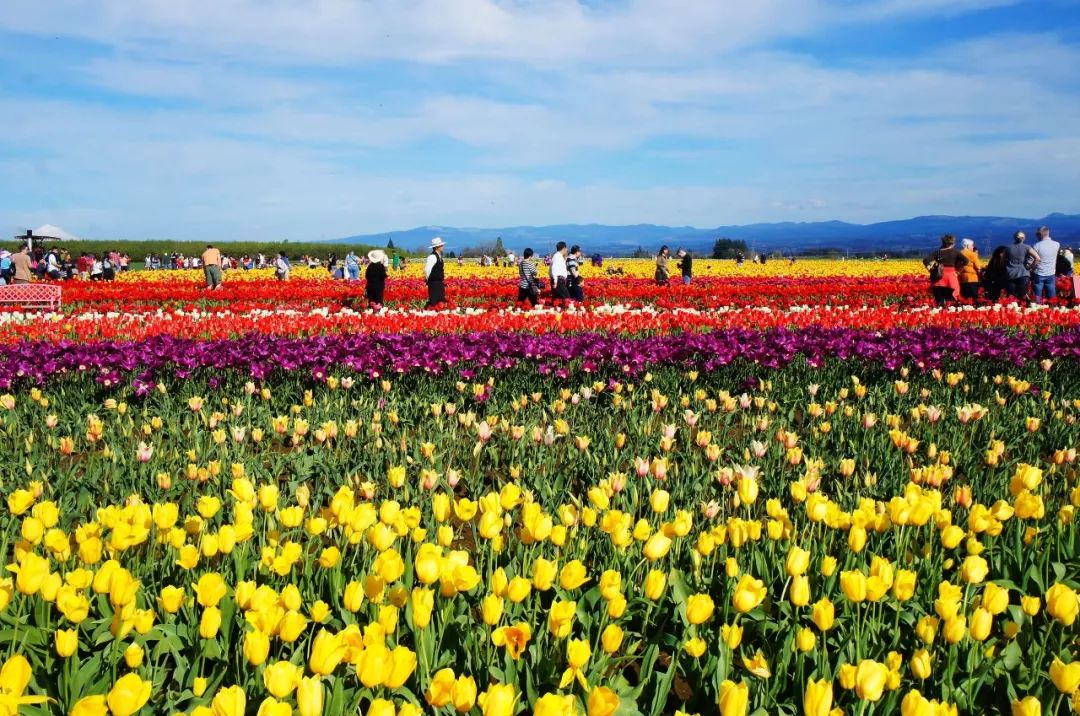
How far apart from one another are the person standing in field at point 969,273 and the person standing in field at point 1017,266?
A: 2.15ft

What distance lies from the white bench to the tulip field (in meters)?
10.1

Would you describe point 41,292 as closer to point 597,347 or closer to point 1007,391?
point 597,347

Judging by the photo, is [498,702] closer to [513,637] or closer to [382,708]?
[382,708]

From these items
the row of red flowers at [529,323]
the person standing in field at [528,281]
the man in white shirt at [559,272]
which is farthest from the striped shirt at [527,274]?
the row of red flowers at [529,323]

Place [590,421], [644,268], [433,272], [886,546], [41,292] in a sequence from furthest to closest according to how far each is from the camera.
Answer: [644,268] → [41,292] → [433,272] → [590,421] → [886,546]

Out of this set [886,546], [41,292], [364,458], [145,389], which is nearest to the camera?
[886,546]

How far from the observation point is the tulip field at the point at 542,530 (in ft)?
7.39

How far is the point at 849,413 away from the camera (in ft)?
19.3

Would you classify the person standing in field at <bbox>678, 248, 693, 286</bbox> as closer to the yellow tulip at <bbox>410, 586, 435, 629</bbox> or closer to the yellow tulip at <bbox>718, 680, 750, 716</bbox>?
the yellow tulip at <bbox>410, 586, 435, 629</bbox>

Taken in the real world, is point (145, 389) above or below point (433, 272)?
below

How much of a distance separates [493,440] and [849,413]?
2.31 m

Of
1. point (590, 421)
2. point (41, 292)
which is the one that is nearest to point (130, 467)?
point (590, 421)

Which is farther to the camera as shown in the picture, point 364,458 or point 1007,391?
point 1007,391

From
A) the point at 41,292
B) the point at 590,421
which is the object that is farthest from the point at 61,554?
the point at 41,292
